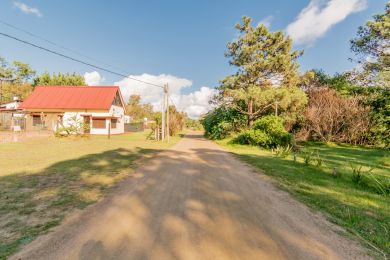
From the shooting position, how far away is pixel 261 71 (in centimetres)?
2212

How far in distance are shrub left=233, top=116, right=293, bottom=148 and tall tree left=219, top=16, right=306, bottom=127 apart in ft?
12.9

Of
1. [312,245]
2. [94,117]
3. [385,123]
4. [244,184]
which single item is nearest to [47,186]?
[244,184]

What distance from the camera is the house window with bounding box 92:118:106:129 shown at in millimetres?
27188

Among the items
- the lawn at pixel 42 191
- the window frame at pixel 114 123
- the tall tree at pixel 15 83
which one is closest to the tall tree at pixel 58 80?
the tall tree at pixel 15 83

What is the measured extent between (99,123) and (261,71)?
68.9 feet

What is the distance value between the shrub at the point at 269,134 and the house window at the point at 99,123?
19.0 meters

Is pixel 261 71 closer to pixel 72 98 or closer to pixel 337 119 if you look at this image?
pixel 337 119

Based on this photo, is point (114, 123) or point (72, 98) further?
point (114, 123)

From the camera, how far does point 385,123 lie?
62.0ft

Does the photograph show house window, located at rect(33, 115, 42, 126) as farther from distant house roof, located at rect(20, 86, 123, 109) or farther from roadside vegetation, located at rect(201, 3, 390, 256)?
roadside vegetation, located at rect(201, 3, 390, 256)

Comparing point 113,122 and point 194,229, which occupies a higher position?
point 113,122

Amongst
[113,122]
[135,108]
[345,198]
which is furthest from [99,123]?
[135,108]

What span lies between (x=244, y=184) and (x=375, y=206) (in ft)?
10.3

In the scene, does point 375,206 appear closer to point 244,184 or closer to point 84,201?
point 244,184
